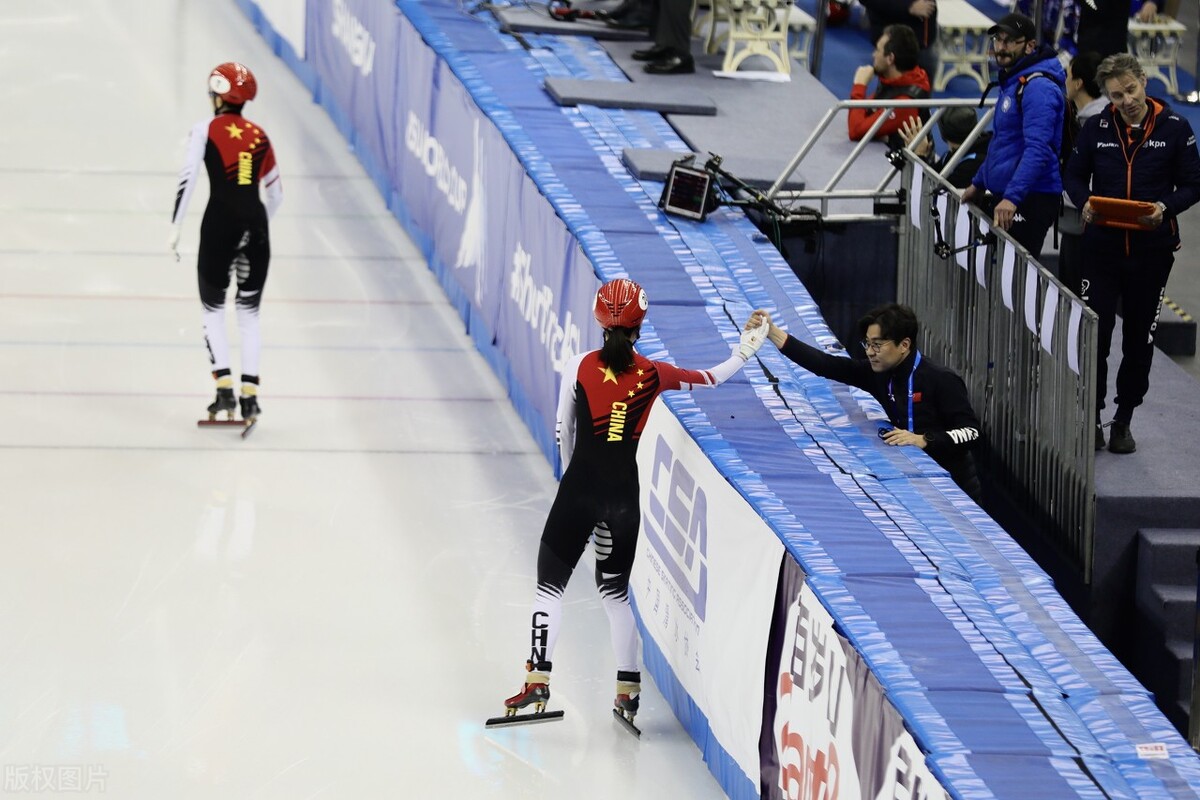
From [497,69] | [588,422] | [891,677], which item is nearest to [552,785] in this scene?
Answer: [588,422]

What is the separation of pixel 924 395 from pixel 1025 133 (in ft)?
5.39

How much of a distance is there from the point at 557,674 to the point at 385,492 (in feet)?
6.25

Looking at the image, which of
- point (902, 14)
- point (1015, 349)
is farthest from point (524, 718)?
point (902, 14)

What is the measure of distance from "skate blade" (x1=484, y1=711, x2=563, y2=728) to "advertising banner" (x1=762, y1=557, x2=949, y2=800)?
1.12 m

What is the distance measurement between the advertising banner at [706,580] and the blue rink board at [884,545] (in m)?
0.10

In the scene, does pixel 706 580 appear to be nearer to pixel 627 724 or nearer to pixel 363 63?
pixel 627 724

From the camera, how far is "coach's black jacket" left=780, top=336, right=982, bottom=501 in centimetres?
707

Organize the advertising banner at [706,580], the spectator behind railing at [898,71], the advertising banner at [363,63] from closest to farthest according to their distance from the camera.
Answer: the advertising banner at [706,580] → the spectator behind railing at [898,71] → the advertising banner at [363,63]

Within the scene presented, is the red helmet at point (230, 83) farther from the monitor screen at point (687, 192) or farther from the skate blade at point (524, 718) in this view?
the skate blade at point (524, 718)

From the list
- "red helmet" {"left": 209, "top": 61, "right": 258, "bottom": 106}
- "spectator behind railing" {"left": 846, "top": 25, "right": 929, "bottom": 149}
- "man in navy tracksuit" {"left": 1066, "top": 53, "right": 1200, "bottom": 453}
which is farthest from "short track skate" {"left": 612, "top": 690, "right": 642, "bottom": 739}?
"spectator behind railing" {"left": 846, "top": 25, "right": 929, "bottom": 149}

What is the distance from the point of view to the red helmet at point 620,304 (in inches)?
247

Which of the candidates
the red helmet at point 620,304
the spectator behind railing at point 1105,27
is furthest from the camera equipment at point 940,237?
the spectator behind railing at point 1105,27

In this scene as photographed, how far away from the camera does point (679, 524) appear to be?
673 centimetres

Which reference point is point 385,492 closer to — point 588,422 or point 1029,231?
point 588,422
